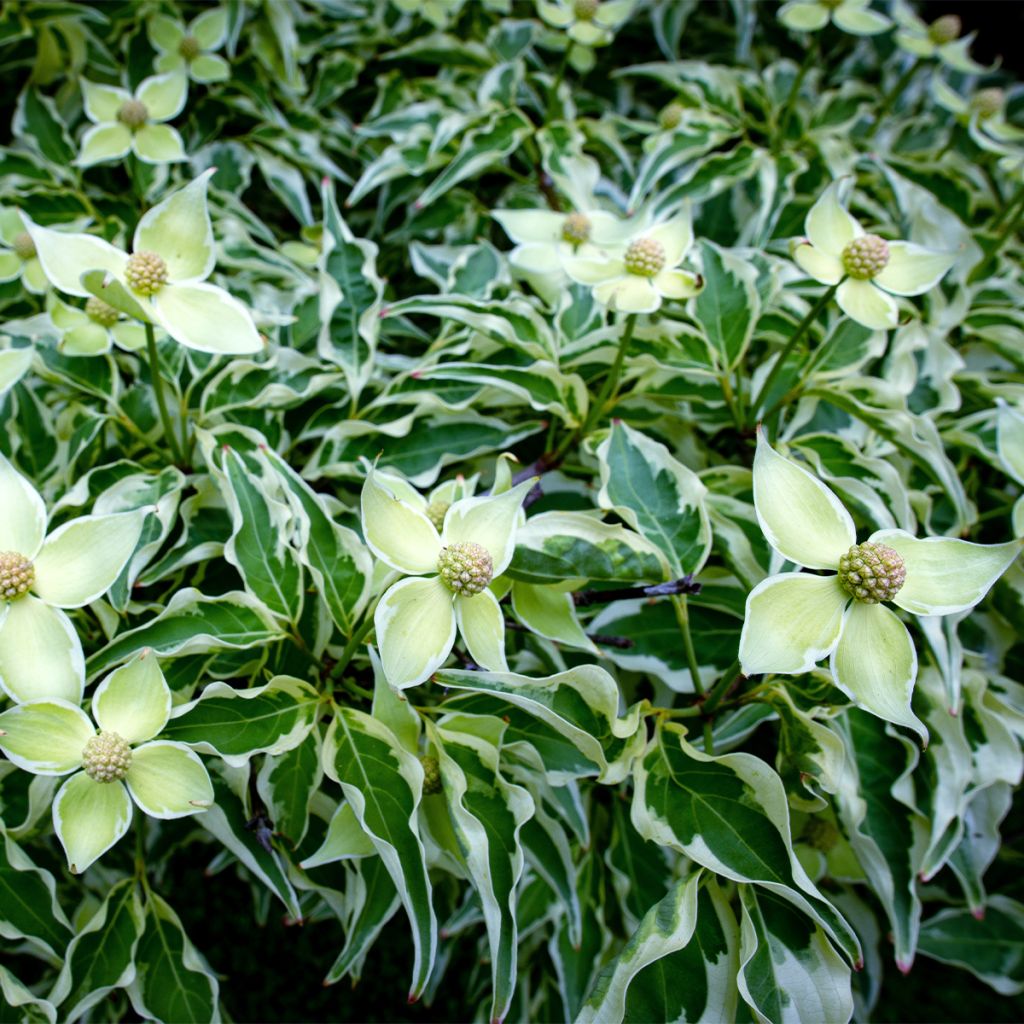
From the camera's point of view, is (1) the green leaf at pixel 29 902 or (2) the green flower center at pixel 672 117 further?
(2) the green flower center at pixel 672 117

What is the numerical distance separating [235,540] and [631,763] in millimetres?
448

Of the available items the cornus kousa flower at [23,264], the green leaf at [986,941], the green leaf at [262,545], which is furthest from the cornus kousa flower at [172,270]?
the green leaf at [986,941]

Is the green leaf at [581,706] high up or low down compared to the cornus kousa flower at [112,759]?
up

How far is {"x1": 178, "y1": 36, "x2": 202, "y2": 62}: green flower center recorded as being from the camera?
1510mm

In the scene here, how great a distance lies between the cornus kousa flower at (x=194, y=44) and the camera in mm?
1496

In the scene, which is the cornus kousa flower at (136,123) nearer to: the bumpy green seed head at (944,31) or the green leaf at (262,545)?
the green leaf at (262,545)

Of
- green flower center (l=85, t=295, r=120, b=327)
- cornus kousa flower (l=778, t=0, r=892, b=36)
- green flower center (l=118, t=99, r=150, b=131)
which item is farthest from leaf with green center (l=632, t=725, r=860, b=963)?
cornus kousa flower (l=778, t=0, r=892, b=36)

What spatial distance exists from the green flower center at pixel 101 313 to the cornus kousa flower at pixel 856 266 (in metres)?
0.79

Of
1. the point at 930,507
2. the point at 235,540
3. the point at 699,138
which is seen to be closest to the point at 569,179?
the point at 699,138

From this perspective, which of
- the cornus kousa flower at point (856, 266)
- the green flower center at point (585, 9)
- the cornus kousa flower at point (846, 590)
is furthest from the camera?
the green flower center at point (585, 9)

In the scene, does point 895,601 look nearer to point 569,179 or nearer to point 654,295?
point 654,295

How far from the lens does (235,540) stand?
883 mm

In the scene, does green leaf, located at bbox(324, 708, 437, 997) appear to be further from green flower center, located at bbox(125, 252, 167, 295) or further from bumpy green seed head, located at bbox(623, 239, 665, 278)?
bumpy green seed head, located at bbox(623, 239, 665, 278)

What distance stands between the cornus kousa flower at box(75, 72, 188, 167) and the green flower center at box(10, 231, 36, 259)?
164 mm
